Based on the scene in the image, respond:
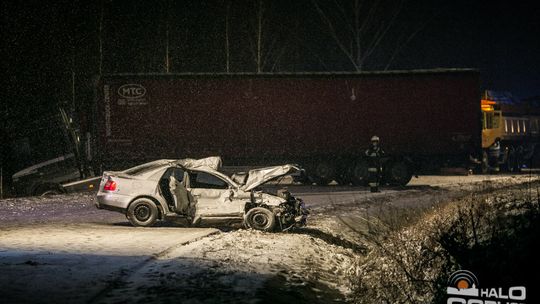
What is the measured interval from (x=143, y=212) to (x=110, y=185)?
0.82 metres

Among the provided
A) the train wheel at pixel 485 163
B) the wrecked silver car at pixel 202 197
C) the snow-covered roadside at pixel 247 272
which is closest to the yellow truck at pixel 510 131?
the train wheel at pixel 485 163

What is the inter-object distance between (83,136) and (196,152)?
3.95 meters

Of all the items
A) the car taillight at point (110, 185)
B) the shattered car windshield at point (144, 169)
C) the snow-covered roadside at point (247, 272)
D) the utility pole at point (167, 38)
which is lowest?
the snow-covered roadside at point (247, 272)

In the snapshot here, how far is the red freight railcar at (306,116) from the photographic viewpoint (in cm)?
2334

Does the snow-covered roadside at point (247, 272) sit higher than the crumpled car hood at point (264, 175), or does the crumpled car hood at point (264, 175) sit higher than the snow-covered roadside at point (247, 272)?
the crumpled car hood at point (264, 175)

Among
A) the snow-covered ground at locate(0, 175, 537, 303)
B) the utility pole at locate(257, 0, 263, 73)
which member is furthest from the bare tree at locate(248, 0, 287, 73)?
the snow-covered ground at locate(0, 175, 537, 303)

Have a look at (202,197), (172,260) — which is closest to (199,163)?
(202,197)

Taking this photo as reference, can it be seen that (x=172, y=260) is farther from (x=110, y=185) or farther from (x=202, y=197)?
(x=110, y=185)

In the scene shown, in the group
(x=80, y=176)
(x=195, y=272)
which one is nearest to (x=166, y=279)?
(x=195, y=272)

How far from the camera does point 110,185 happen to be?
12.6m

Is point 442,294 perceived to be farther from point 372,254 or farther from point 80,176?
point 80,176

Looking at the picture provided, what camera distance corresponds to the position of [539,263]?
A: 8.09 m

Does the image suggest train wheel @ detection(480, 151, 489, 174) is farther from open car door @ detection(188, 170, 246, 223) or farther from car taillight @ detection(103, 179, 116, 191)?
car taillight @ detection(103, 179, 116, 191)

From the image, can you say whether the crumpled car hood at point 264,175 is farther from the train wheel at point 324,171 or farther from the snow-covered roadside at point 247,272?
the train wheel at point 324,171
